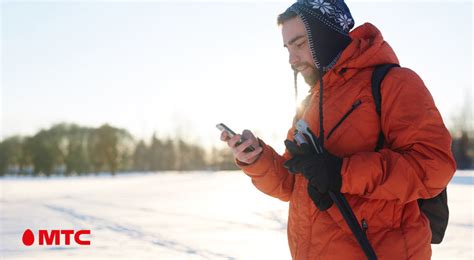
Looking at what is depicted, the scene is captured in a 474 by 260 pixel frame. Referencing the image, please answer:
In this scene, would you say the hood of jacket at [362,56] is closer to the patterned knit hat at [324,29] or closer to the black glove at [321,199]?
the patterned knit hat at [324,29]

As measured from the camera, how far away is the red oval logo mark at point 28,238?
560 centimetres

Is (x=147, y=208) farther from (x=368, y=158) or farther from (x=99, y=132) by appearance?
(x=99, y=132)

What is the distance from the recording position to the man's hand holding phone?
68.1 inches

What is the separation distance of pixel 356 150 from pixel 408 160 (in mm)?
215

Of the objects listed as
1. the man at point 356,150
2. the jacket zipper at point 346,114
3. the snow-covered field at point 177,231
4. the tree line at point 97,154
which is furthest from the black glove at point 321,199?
the tree line at point 97,154

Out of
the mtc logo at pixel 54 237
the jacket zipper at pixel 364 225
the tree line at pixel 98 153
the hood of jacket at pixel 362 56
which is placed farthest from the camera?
the tree line at pixel 98 153

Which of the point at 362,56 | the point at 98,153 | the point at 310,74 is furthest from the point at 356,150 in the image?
the point at 98,153

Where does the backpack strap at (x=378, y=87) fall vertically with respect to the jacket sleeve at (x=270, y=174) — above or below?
above

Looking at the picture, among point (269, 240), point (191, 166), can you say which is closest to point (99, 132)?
point (191, 166)

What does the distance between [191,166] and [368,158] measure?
62435mm

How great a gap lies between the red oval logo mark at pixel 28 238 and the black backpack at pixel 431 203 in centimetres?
536

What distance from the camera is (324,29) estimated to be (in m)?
1.82

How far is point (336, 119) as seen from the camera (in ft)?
5.40

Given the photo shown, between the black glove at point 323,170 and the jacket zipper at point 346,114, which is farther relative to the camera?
the jacket zipper at point 346,114
